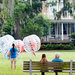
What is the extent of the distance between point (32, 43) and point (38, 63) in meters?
20.6

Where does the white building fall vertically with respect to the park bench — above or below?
above

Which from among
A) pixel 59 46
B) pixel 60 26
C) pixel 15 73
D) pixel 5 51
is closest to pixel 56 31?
pixel 60 26

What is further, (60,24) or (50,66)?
(60,24)

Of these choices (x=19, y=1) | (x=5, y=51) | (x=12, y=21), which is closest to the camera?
(x=5, y=51)

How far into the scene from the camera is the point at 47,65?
57.2 ft

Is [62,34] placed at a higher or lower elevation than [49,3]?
lower

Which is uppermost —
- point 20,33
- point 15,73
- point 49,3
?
point 49,3

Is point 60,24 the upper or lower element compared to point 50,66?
upper

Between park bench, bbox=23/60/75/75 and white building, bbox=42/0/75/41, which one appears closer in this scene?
park bench, bbox=23/60/75/75

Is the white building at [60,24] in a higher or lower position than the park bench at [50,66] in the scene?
higher

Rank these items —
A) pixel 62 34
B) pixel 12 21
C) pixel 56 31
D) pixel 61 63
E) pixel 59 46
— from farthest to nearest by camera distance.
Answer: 1. pixel 56 31
2. pixel 62 34
3. pixel 12 21
4. pixel 59 46
5. pixel 61 63

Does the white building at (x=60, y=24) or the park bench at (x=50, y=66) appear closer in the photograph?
the park bench at (x=50, y=66)

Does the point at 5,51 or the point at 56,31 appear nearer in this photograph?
the point at 5,51

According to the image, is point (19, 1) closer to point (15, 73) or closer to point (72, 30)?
point (72, 30)
